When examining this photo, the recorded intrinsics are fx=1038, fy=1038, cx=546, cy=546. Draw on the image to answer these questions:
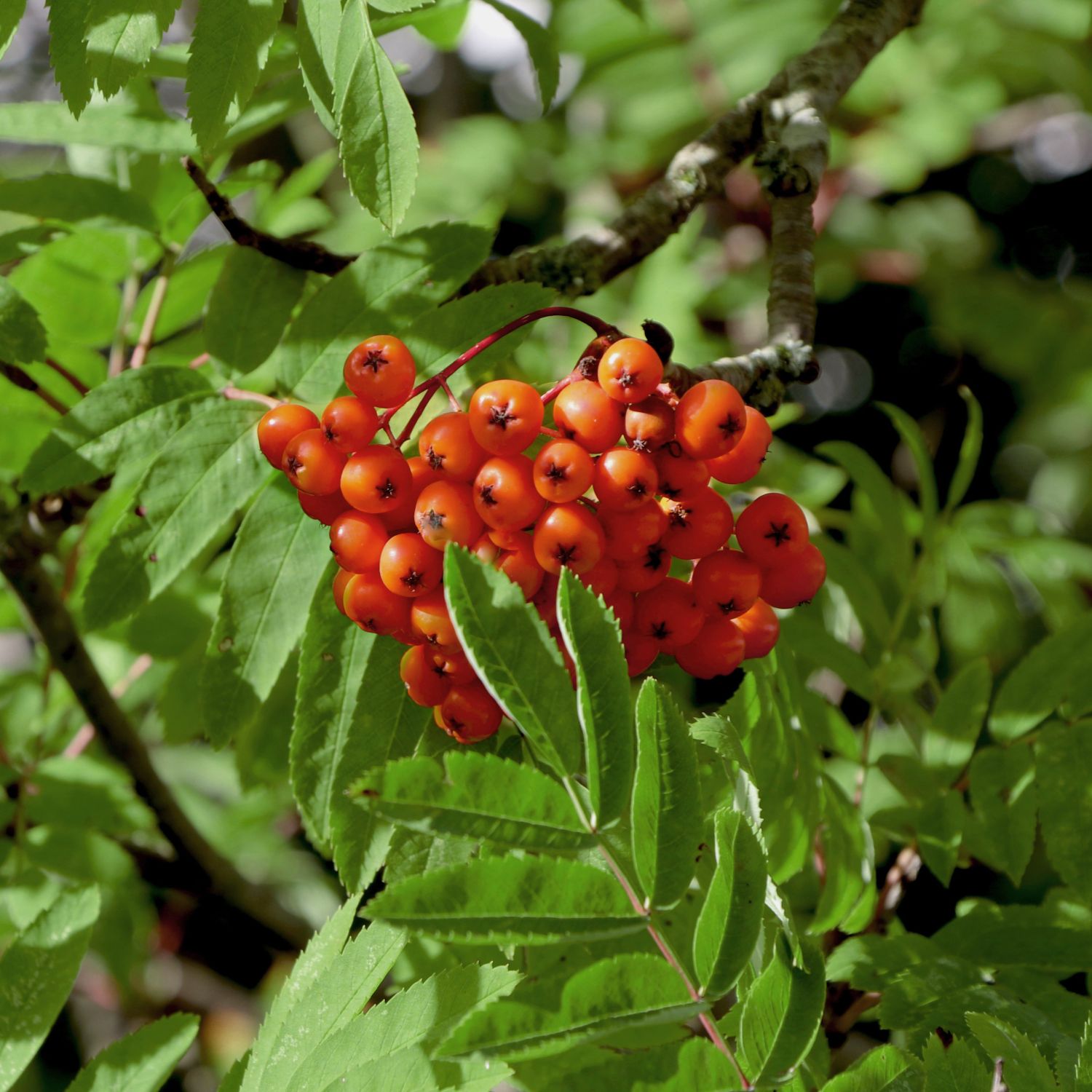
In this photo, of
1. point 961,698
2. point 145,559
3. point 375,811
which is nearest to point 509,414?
point 375,811

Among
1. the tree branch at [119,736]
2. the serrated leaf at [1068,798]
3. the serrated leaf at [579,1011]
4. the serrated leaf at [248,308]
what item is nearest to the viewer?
the serrated leaf at [579,1011]

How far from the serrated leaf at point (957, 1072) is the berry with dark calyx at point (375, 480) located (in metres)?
0.79

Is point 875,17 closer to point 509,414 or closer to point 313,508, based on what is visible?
point 509,414

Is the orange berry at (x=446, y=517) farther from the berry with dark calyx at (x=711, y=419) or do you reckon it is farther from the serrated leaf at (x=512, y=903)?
the serrated leaf at (x=512, y=903)

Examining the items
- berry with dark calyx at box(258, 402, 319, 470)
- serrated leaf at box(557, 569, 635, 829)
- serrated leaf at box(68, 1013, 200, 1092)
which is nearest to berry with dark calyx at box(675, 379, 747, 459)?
serrated leaf at box(557, 569, 635, 829)

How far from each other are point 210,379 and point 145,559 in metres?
0.36

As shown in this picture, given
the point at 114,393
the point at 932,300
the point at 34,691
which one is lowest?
the point at 932,300

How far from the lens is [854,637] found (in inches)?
87.3

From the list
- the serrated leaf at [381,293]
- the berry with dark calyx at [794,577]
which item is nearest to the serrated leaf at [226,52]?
the serrated leaf at [381,293]

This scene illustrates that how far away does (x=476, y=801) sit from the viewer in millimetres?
945

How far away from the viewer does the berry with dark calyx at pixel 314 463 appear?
1200mm

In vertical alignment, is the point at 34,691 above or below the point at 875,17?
below

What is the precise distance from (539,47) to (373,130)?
1.81 feet

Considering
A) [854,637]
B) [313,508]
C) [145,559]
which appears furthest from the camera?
[854,637]
